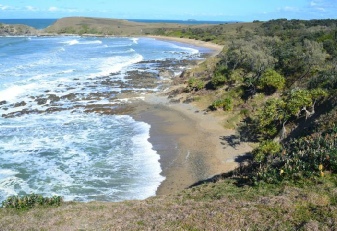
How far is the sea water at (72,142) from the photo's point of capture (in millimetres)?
19641

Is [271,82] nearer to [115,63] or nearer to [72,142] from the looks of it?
[72,142]

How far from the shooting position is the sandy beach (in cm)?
2047

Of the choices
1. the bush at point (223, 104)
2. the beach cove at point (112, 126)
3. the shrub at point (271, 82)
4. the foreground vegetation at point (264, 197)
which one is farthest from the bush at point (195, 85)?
the foreground vegetation at point (264, 197)

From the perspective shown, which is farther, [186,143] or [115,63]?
[115,63]

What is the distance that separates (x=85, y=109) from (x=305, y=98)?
A: 20.7 meters

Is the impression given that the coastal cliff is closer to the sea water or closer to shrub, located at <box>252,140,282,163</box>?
the sea water

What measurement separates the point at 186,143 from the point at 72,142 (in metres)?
8.53

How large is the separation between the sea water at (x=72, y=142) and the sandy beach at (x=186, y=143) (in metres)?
0.77

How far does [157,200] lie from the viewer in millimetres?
14875

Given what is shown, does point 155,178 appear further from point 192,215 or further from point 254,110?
point 254,110

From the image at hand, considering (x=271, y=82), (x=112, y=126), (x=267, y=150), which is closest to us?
(x=267, y=150)

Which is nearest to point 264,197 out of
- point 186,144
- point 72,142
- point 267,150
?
point 267,150

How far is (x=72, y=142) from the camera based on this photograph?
86.1 feet

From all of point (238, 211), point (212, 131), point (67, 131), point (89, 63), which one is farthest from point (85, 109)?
point (89, 63)
